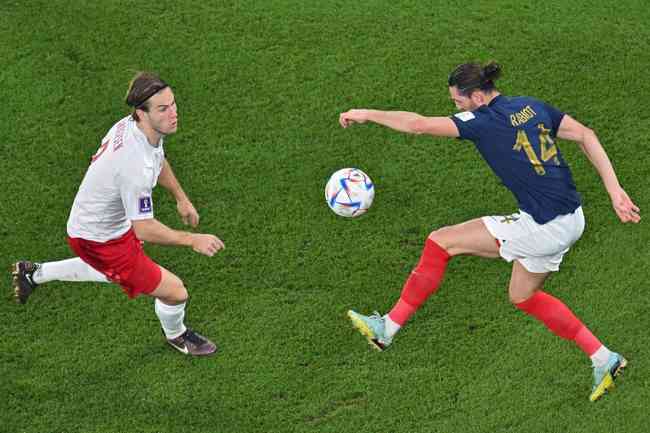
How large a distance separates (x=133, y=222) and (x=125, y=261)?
632 mm

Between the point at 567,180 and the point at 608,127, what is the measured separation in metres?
2.61

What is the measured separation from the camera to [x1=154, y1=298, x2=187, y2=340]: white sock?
23.7 ft

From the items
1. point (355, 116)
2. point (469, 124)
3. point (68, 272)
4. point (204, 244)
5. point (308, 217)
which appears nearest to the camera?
point (204, 244)

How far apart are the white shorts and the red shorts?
2.46 meters

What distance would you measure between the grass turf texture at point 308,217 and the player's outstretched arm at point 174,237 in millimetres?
1506

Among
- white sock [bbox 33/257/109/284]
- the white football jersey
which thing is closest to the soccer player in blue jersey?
the white football jersey

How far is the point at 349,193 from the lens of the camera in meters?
7.85

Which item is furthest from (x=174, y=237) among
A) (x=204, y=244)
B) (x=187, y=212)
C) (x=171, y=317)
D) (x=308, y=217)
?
(x=308, y=217)

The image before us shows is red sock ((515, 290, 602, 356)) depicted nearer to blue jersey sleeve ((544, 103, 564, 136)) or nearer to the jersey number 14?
the jersey number 14

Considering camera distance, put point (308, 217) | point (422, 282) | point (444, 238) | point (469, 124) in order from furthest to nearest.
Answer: point (308, 217), point (422, 282), point (444, 238), point (469, 124)

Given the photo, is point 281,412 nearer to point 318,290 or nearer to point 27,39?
point 318,290

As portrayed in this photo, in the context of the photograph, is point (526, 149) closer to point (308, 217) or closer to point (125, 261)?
point (308, 217)

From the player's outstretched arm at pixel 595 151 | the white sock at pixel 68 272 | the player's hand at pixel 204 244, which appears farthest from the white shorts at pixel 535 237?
the white sock at pixel 68 272

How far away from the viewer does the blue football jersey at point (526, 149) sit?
6578mm
